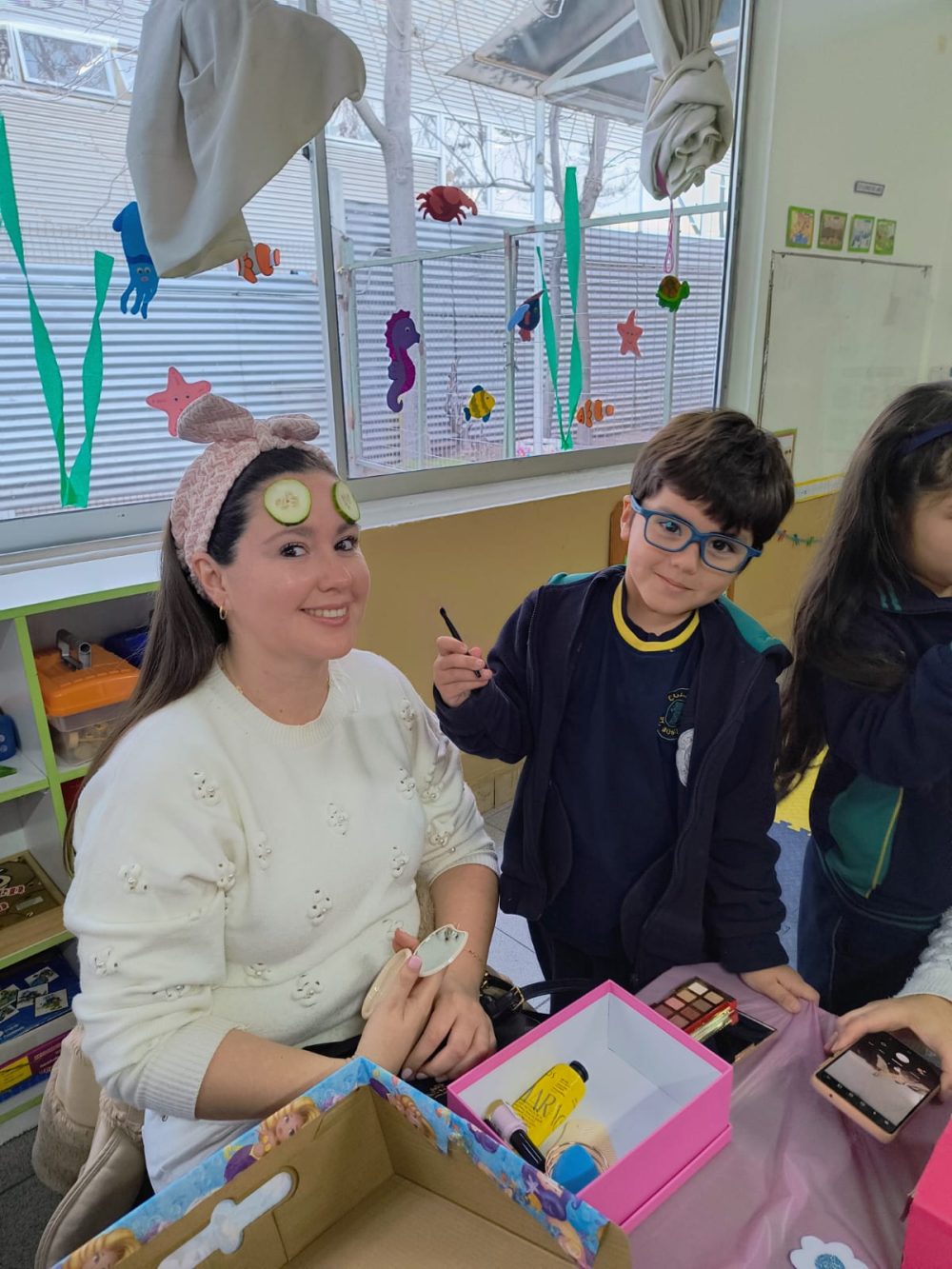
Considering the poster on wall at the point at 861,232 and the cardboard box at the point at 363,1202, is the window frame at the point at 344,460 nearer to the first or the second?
the poster on wall at the point at 861,232

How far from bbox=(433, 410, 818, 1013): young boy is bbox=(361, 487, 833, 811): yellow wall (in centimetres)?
109

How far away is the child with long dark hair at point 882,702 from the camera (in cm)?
108

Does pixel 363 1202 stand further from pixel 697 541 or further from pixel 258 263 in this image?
pixel 258 263

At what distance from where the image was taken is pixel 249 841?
3.24 ft

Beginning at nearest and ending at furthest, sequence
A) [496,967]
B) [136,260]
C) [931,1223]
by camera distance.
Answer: [931,1223]
[136,260]
[496,967]

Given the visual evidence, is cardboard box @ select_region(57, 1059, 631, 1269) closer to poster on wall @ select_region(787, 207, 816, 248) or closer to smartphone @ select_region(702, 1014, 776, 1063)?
smartphone @ select_region(702, 1014, 776, 1063)

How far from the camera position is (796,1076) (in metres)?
0.84

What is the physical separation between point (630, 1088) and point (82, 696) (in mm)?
1293

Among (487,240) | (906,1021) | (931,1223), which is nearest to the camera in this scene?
(931,1223)

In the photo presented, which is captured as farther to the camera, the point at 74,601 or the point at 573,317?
the point at 573,317

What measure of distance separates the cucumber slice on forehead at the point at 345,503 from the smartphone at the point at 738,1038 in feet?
2.38

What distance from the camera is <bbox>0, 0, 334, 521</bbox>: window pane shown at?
1886mm

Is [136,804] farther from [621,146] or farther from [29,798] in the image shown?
[621,146]

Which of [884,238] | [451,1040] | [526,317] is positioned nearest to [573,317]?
[526,317]
